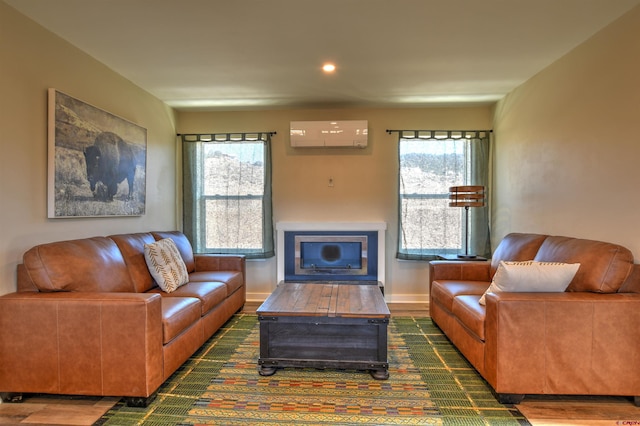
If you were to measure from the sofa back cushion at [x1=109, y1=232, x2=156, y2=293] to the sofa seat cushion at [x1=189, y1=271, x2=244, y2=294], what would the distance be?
19.0 inches

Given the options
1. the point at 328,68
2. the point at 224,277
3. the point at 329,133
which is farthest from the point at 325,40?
the point at 224,277

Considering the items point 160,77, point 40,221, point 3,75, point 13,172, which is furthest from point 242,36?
point 40,221

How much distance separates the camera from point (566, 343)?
6.72 feet

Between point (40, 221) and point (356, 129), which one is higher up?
point (356, 129)

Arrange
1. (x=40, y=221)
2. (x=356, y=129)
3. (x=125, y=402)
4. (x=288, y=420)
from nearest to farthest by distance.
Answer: (x=288, y=420) < (x=125, y=402) < (x=40, y=221) < (x=356, y=129)

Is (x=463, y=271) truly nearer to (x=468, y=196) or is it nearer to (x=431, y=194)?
(x=468, y=196)

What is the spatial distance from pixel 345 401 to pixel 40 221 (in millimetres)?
2393

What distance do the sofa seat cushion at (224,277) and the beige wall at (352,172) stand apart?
0.81m

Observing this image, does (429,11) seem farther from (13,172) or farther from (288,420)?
(13,172)

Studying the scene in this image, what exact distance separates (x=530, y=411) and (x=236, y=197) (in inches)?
143

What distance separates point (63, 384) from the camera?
6.78 feet

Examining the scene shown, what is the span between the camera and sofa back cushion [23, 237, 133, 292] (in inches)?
85.8

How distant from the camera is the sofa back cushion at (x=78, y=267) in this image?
7.15 ft

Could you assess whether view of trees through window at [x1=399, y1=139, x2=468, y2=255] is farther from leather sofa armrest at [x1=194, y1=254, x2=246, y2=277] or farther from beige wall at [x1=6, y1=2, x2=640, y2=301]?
leather sofa armrest at [x1=194, y1=254, x2=246, y2=277]
